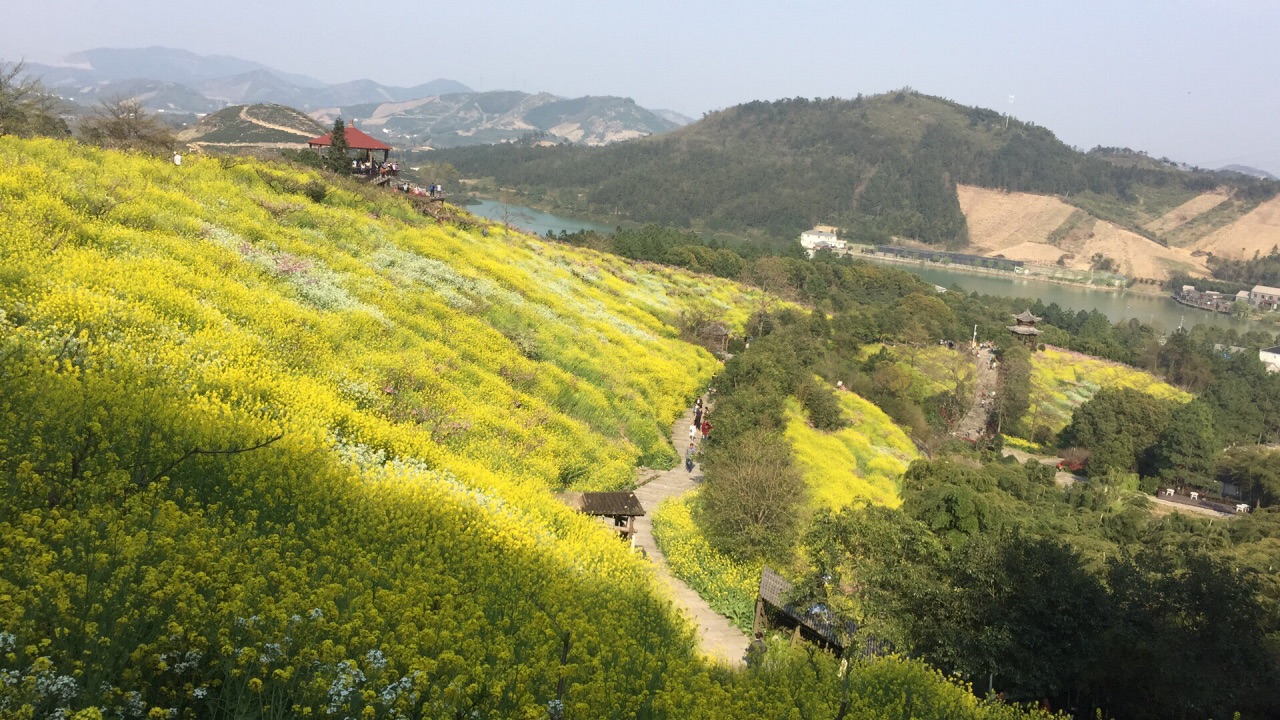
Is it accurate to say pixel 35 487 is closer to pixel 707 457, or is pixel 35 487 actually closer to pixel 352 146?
pixel 707 457

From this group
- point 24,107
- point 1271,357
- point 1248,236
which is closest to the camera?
point 24,107

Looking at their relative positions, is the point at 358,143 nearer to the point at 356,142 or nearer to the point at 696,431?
the point at 356,142

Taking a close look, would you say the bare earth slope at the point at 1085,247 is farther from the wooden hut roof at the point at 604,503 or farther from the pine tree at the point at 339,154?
the wooden hut roof at the point at 604,503

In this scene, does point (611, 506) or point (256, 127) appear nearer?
point (611, 506)

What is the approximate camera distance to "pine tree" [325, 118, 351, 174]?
34.7 metres

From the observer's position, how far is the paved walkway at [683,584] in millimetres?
13539

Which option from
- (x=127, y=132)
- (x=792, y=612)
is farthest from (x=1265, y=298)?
(x=127, y=132)

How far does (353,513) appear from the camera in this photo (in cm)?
938

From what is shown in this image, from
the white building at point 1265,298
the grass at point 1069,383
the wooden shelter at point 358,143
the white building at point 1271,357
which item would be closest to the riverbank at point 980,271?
the white building at point 1265,298

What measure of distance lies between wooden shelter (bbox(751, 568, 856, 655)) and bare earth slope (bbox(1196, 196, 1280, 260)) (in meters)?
215

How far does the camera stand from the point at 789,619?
14258mm

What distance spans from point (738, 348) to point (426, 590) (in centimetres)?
3635

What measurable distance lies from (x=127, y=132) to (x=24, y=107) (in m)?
7.99

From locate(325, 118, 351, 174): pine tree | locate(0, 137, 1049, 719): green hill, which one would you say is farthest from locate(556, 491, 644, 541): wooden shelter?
locate(325, 118, 351, 174): pine tree
